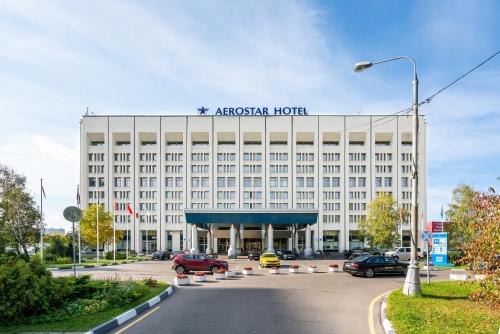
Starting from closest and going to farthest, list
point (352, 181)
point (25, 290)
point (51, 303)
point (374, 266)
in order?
point (25, 290)
point (51, 303)
point (374, 266)
point (352, 181)

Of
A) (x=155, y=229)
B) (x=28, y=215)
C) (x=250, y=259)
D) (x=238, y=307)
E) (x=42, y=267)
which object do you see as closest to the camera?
(x=42, y=267)

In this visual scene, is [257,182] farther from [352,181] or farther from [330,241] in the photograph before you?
[352,181]

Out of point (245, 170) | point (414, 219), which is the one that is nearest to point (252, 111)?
point (245, 170)

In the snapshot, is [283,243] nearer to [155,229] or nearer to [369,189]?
[369,189]

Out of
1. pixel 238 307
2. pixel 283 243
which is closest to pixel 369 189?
pixel 283 243

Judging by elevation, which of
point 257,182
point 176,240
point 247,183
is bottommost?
point 176,240

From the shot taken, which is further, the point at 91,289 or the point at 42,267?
the point at 91,289

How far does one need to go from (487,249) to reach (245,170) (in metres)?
64.9

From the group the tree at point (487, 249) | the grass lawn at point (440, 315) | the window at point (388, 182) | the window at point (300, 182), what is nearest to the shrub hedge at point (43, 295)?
the grass lawn at point (440, 315)

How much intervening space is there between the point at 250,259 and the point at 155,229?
32.8 m

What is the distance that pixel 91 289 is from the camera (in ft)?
41.3

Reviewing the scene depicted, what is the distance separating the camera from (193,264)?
83.3 ft

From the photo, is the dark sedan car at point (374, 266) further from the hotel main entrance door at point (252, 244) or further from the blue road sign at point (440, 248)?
the hotel main entrance door at point (252, 244)

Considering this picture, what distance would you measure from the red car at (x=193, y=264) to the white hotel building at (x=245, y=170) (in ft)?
160
